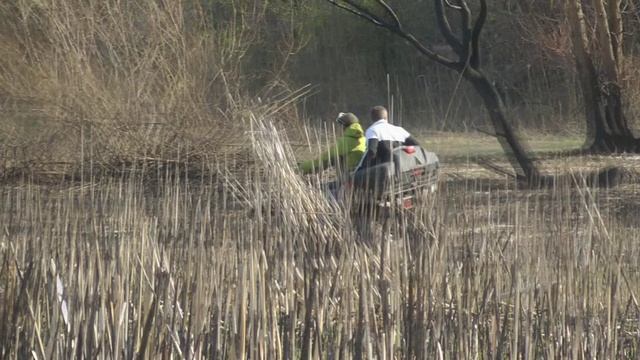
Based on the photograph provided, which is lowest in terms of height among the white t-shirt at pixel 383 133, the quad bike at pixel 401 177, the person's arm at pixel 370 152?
the quad bike at pixel 401 177

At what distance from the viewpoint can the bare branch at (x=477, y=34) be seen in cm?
1020

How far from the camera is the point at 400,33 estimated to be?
10.7 metres

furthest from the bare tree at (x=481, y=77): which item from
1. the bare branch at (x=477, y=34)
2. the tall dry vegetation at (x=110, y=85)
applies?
the tall dry vegetation at (x=110, y=85)

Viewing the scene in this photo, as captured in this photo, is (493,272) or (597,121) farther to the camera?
(597,121)

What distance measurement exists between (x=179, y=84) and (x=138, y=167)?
96cm

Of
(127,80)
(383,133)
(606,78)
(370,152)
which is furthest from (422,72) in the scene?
(370,152)

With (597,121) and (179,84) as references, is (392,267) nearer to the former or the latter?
(179,84)

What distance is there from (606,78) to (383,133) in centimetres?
510

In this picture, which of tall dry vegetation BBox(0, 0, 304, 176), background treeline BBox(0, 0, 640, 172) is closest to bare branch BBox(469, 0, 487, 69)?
background treeline BBox(0, 0, 640, 172)

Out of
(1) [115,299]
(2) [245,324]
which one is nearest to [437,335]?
(2) [245,324]

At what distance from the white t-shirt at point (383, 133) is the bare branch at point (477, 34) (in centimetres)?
321

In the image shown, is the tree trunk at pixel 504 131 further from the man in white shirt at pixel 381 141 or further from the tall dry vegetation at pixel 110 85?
the man in white shirt at pixel 381 141

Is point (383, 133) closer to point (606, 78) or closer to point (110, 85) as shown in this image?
point (110, 85)

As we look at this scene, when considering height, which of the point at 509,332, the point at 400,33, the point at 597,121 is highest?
the point at 400,33
